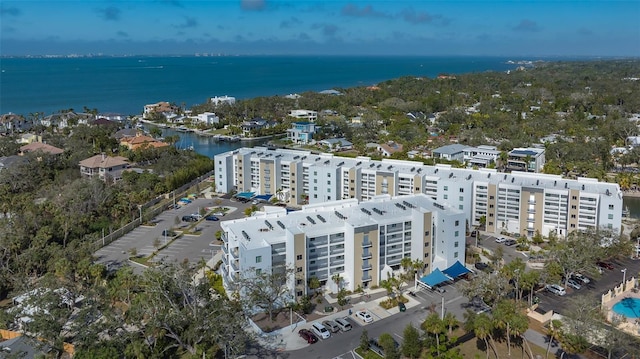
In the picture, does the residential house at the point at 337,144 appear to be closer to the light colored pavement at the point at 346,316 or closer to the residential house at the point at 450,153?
the residential house at the point at 450,153

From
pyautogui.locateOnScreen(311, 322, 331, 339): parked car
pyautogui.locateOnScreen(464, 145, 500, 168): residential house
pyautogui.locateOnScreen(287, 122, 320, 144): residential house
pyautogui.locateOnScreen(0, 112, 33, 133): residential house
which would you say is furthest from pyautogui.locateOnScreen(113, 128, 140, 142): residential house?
pyautogui.locateOnScreen(311, 322, 331, 339): parked car

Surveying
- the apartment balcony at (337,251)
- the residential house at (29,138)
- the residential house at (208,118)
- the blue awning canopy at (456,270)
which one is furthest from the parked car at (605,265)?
the residential house at (208,118)

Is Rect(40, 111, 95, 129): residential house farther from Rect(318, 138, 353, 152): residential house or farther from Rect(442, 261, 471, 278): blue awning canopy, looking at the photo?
Rect(442, 261, 471, 278): blue awning canopy

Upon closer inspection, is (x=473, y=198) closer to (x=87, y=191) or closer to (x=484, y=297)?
(x=484, y=297)

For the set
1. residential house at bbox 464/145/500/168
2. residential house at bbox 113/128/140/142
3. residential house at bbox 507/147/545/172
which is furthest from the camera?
residential house at bbox 113/128/140/142

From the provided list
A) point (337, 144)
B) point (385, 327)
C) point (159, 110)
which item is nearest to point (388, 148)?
point (337, 144)

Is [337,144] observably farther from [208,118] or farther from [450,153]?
[208,118]
